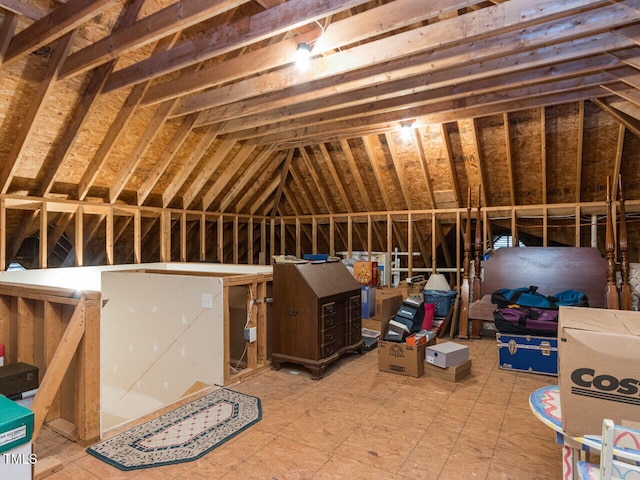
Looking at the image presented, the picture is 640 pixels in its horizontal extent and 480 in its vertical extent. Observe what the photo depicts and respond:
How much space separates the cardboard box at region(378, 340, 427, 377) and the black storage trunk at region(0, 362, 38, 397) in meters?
2.80

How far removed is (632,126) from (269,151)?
545 cm

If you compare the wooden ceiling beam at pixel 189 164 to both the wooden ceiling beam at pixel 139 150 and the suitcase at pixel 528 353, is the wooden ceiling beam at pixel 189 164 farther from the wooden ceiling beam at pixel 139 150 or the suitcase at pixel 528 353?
the suitcase at pixel 528 353

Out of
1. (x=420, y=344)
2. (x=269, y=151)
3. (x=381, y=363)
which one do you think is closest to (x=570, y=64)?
(x=420, y=344)

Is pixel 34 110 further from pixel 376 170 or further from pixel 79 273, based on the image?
pixel 376 170

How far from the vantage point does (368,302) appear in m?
6.34

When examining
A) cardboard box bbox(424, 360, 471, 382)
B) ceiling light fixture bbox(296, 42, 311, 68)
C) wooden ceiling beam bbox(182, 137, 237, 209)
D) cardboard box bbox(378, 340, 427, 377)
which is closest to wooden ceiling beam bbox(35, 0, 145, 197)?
ceiling light fixture bbox(296, 42, 311, 68)

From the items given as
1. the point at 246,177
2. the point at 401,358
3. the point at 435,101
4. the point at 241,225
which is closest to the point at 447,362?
the point at 401,358

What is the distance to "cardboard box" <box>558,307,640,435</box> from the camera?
152 cm

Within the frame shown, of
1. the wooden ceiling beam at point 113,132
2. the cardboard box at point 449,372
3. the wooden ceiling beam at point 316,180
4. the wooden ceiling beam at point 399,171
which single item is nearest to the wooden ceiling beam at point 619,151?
the wooden ceiling beam at point 399,171

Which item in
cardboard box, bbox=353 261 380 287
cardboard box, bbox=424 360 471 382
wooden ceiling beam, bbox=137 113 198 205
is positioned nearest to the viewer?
cardboard box, bbox=424 360 471 382

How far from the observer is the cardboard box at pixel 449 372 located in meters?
3.63

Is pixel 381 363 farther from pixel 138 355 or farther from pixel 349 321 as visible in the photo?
pixel 138 355

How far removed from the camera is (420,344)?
3.84 m

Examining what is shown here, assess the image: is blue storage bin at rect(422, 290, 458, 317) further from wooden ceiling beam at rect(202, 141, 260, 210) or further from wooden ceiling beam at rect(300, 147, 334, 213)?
wooden ceiling beam at rect(202, 141, 260, 210)
